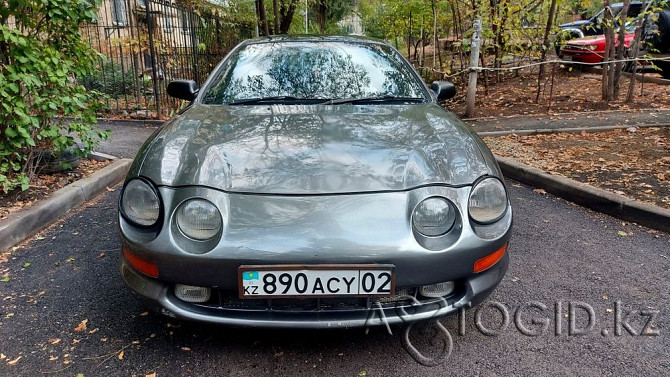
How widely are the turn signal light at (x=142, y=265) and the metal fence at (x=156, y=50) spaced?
6269mm

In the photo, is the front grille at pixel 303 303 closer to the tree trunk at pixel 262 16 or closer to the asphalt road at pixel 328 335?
the asphalt road at pixel 328 335

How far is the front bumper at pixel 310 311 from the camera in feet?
5.89

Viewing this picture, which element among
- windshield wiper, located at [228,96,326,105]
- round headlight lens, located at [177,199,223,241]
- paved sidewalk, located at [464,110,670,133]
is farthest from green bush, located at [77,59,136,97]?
round headlight lens, located at [177,199,223,241]

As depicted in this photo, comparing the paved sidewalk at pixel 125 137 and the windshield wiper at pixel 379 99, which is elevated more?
the windshield wiper at pixel 379 99

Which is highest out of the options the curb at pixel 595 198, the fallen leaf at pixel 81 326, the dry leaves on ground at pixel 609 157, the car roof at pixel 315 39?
the car roof at pixel 315 39

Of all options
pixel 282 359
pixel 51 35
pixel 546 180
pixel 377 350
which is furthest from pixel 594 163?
pixel 51 35

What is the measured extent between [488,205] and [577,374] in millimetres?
762

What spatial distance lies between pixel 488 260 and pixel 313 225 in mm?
751

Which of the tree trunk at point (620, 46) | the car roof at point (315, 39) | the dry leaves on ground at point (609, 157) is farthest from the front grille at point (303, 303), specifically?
the tree trunk at point (620, 46)

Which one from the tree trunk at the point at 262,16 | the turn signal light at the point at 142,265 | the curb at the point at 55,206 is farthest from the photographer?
the tree trunk at the point at 262,16

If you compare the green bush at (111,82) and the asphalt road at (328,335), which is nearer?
the asphalt road at (328,335)

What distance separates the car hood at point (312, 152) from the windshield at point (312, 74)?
1.11 feet

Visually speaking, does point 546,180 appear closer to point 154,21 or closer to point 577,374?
point 577,374

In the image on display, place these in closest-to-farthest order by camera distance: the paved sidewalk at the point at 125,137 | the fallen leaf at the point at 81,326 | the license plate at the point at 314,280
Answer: the license plate at the point at 314,280, the fallen leaf at the point at 81,326, the paved sidewalk at the point at 125,137
